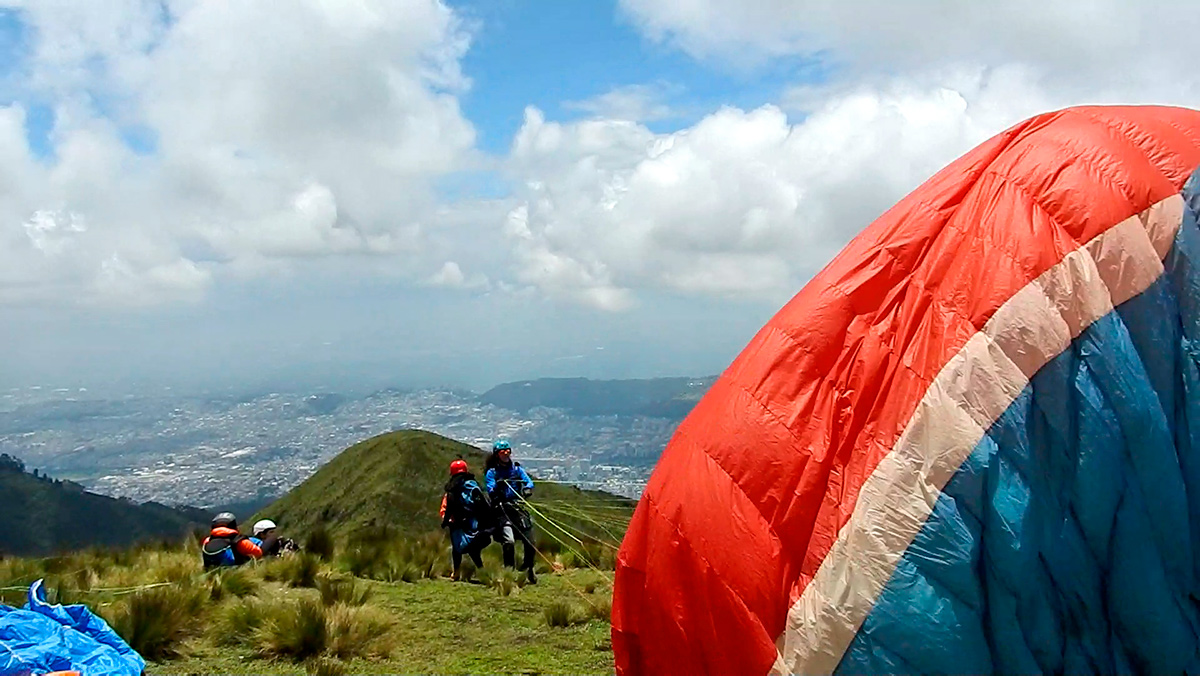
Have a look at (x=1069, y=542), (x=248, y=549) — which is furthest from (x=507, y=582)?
(x=1069, y=542)

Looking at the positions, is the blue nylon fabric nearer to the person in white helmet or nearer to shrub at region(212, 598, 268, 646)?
shrub at region(212, 598, 268, 646)

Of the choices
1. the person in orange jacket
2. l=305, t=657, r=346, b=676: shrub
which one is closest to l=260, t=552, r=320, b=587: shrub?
the person in orange jacket

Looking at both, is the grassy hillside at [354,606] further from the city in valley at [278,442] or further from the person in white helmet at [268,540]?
the city in valley at [278,442]

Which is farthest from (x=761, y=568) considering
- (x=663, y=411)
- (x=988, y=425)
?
(x=663, y=411)

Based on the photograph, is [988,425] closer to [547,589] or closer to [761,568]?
[761,568]

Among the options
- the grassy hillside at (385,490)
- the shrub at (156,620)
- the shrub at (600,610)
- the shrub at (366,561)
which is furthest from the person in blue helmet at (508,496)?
the grassy hillside at (385,490)

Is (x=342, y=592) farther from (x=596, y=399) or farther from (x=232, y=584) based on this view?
(x=596, y=399)

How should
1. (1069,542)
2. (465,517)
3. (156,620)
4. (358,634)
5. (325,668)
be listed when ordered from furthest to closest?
(465,517)
(358,634)
(156,620)
(325,668)
(1069,542)
